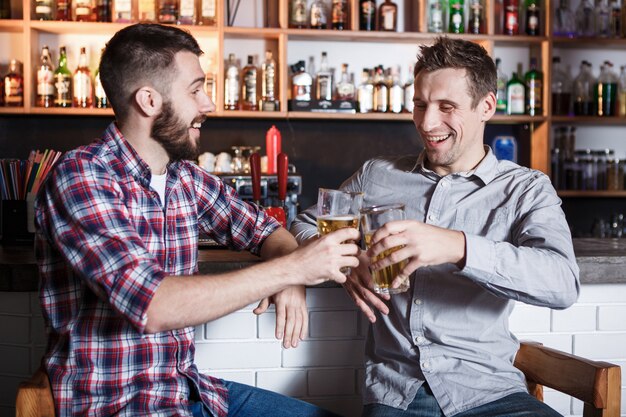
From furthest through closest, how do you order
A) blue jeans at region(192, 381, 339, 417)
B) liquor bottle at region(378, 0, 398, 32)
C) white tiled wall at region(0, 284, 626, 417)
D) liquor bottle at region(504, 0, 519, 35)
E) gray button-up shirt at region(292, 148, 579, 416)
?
liquor bottle at region(504, 0, 519, 35) → liquor bottle at region(378, 0, 398, 32) → white tiled wall at region(0, 284, 626, 417) → blue jeans at region(192, 381, 339, 417) → gray button-up shirt at region(292, 148, 579, 416)

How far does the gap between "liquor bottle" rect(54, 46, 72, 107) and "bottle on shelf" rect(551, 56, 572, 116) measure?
8.46ft

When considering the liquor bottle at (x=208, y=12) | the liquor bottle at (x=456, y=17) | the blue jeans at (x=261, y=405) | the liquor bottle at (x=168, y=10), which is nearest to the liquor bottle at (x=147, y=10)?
the liquor bottle at (x=168, y=10)

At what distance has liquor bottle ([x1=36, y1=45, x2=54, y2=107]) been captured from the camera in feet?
12.6

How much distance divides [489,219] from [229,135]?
261cm

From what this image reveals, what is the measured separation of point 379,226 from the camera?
56.4 inches

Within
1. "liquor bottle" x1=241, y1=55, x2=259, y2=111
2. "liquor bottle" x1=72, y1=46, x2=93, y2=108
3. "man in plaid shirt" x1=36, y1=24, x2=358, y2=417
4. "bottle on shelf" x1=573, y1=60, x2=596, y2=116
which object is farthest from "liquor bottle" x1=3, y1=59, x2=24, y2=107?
"bottle on shelf" x1=573, y1=60, x2=596, y2=116

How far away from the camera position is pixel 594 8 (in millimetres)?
4320

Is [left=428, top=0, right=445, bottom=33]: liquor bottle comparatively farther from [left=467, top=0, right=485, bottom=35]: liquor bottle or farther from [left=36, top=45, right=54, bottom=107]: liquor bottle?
[left=36, top=45, right=54, bottom=107]: liquor bottle

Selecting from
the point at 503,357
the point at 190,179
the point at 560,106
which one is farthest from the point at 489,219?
the point at 560,106

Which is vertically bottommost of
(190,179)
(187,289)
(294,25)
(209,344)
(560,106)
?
(209,344)

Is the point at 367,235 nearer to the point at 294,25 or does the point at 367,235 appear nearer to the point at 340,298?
the point at 340,298

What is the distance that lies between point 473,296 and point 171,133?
715 millimetres

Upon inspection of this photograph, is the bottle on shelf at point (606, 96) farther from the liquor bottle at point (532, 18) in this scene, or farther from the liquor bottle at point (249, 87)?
the liquor bottle at point (249, 87)

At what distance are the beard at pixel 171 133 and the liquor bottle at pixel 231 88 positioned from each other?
7.76ft
